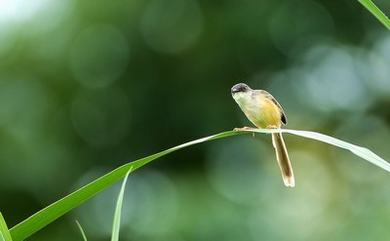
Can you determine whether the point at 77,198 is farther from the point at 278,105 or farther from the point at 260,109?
the point at 278,105

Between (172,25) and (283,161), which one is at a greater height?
(172,25)

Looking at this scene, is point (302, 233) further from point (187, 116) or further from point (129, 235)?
point (187, 116)

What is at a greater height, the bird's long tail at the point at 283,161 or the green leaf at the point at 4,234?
the green leaf at the point at 4,234

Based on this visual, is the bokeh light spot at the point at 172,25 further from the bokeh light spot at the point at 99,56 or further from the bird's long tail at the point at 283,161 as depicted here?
the bird's long tail at the point at 283,161

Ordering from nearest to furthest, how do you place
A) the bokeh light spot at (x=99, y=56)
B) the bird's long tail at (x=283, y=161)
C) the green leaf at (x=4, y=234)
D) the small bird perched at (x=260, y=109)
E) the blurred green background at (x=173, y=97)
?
the green leaf at (x=4, y=234), the bird's long tail at (x=283, y=161), the small bird perched at (x=260, y=109), the blurred green background at (x=173, y=97), the bokeh light spot at (x=99, y=56)

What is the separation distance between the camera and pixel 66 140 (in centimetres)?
550

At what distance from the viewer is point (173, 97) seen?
223 inches

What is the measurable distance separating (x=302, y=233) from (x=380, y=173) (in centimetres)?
60

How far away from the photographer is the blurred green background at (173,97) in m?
4.81

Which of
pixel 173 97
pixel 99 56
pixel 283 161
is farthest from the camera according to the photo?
pixel 99 56

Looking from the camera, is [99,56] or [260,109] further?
[99,56]

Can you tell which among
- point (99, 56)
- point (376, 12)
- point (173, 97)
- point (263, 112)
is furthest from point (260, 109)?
point (99, 56)

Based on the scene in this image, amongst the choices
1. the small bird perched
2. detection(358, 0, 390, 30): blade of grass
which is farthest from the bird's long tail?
detection(358, 0, 390, 30): blade of grass

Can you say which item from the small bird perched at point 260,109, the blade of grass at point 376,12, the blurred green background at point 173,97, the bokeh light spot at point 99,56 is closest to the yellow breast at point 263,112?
the small bird perched at point 260,109
